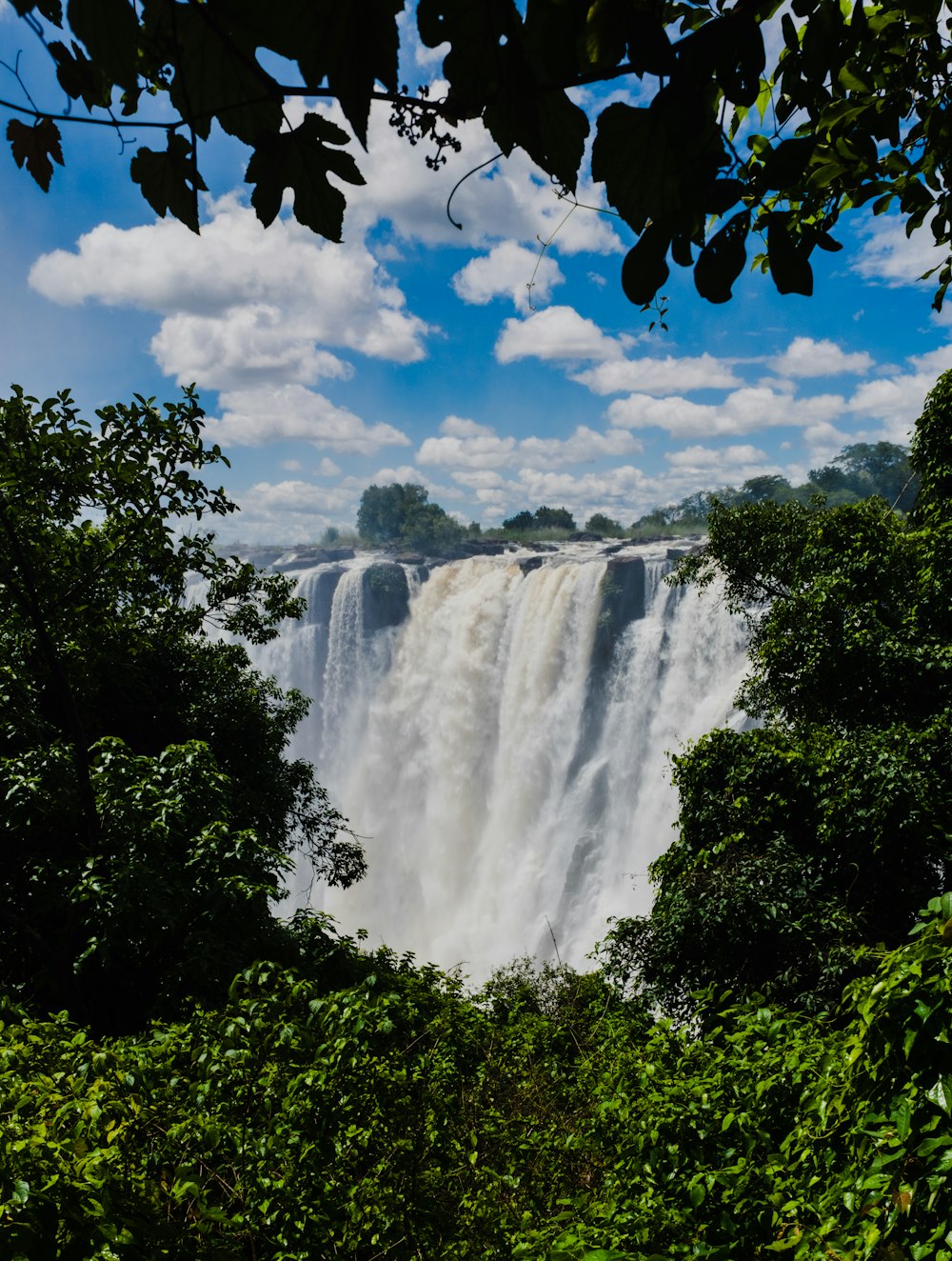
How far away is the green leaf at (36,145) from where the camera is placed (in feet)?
3.04

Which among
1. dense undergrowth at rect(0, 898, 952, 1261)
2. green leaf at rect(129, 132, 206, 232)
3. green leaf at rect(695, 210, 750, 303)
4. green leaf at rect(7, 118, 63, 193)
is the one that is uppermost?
green leaf at rect(7, 118, 63, 193)

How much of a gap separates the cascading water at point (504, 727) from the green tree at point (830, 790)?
9.88 metres

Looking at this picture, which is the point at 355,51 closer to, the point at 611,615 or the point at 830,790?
the point at 830,790

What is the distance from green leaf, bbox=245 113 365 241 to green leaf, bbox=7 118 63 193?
0.31 metres

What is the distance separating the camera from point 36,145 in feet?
3.05

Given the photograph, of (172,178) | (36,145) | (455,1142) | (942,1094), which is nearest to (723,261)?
(172,178)

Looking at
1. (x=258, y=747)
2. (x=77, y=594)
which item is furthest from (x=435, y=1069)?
(x=258, y=747)

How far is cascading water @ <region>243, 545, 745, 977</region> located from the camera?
867 inches

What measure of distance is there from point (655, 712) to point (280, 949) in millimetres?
18811

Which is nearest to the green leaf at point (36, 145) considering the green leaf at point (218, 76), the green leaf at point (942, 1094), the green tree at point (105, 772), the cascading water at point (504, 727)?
the green leaf at point (218, 76)

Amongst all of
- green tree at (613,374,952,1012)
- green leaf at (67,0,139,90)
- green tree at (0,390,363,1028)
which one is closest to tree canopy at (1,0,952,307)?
green leaf at (67,0,139,90)

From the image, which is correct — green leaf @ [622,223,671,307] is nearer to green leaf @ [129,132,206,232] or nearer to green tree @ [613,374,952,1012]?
green leaf @ [129,132,206,232]

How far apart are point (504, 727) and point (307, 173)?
26.1 meters

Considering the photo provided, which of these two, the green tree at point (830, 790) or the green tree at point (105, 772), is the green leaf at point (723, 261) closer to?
the green tree at point (105, 772)
